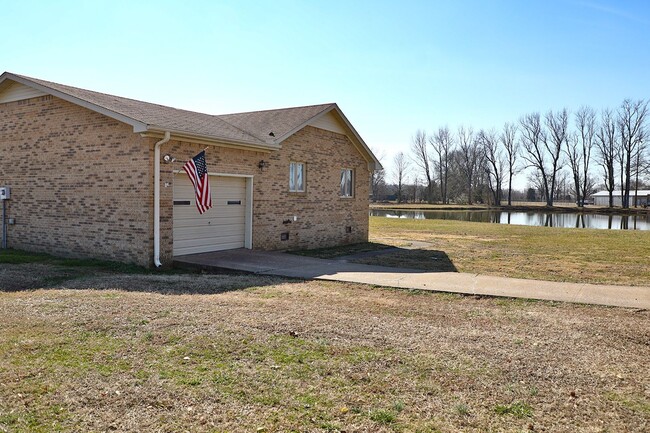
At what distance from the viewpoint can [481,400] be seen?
14.0 feet

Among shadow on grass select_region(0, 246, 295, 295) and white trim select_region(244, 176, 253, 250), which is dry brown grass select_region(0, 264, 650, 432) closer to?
shadow on grass select_region(0, 246, 295, 295)

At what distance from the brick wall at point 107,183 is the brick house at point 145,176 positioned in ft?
0.09

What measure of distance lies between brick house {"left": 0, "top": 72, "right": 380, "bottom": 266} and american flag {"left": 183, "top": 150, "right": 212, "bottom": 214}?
1.48 feet

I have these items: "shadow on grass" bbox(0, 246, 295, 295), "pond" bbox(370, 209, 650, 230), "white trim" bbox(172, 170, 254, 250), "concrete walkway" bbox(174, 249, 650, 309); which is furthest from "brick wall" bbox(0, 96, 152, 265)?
"pond" bbox(370, 209, 650, 230)

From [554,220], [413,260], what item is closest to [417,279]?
[413,260]

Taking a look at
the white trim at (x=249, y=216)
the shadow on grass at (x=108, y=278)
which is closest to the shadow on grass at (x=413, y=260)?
the white trim at (x=249, y=216)

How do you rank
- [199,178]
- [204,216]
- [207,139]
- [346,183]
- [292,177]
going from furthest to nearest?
[346,183], [292,177], [204,216], [207,139], [199,178]

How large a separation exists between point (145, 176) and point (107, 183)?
1.37 m

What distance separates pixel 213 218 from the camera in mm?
13359

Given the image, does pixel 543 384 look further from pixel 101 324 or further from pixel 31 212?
pixel 31 212

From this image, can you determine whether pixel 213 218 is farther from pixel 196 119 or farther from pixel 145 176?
pixel 196 119

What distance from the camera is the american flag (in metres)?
11.6

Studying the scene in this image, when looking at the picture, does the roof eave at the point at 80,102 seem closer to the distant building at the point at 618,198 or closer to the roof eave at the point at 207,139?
the roof eave at the point at 207,139

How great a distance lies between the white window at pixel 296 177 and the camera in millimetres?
15961
